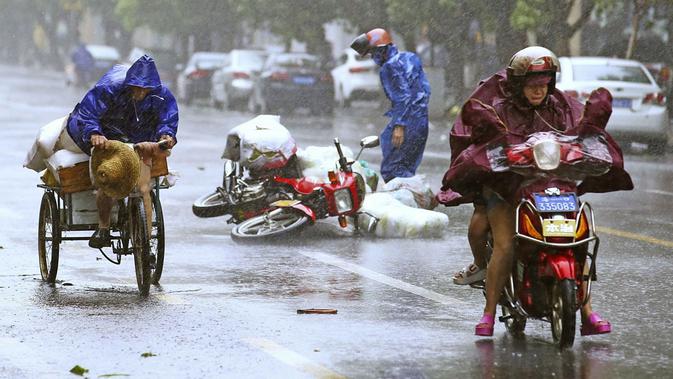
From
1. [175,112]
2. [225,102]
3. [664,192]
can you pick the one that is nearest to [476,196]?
[175,112]

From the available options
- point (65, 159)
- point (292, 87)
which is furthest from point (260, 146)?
point (292, 87)

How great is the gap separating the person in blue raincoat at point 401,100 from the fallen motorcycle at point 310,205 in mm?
1593

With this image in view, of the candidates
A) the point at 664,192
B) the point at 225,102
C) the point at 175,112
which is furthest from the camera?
the point at 225,102

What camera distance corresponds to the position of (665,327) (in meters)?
8.83

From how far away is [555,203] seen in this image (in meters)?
7.88

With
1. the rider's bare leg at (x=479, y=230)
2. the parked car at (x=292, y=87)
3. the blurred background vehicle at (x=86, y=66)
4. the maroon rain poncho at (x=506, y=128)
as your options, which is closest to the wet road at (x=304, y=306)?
the rider's bare leg at (x=479, y=230)

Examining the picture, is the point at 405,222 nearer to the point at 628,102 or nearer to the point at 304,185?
the point at 304,185

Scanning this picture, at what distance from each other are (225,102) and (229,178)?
2712cm

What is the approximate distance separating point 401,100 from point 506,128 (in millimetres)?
7127

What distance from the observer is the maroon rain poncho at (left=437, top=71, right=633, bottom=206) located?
317 inches

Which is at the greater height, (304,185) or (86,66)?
(304,185)

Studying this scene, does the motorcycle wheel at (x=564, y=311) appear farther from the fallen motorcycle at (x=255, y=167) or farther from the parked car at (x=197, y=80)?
the parked car at (x=197, y=80)

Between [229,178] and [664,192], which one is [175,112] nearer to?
[229,178]

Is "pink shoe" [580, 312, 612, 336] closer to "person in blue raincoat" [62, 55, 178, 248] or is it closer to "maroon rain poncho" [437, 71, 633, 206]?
"maroon rain poncho" [437, 71, 633, 206]
